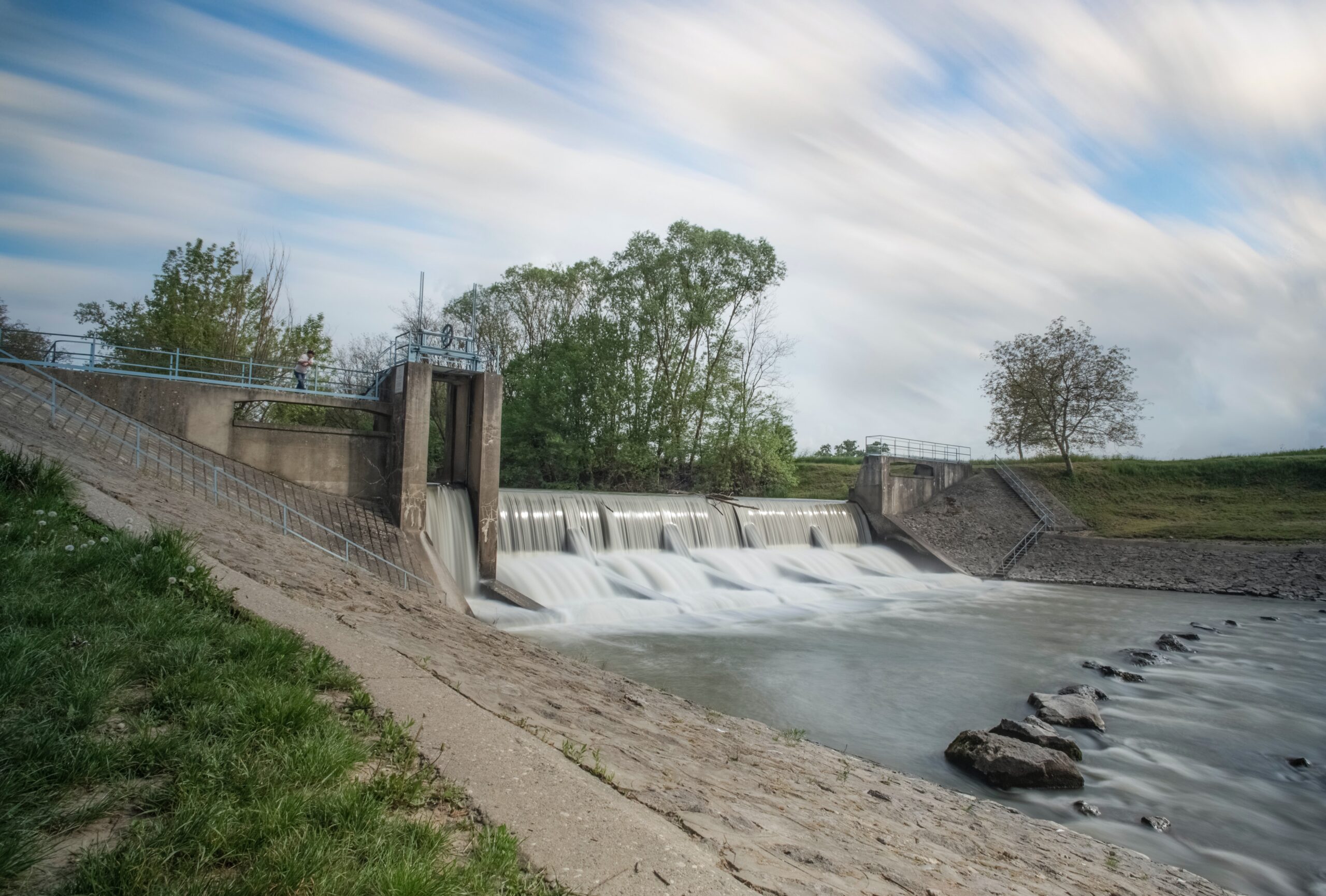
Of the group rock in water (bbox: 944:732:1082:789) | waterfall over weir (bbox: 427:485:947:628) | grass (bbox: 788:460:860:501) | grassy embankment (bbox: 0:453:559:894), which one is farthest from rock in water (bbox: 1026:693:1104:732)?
grass (bbox: 788:460:860:501)

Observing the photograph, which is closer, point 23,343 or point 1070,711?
point 1070,711

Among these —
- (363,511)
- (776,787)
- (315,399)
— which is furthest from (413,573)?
(776,787)

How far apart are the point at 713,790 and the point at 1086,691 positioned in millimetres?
9843

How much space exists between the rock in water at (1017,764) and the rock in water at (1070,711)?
1.98m

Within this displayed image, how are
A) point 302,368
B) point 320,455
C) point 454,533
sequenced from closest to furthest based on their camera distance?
point 320,455
point 454,533
point 302,368

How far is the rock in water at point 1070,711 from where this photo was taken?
1058 cm

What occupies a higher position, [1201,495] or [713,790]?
[1201,495]

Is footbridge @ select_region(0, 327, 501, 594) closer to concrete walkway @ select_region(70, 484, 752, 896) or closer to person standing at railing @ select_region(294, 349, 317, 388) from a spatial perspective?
person standing at railing @ select_region(294, 349, 317, 388)

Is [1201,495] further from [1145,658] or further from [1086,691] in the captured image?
[1086,691]

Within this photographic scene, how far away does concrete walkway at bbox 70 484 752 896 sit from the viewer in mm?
3066

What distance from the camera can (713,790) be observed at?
4949 millimetres

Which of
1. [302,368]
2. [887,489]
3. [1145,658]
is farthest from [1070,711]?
[887,489]

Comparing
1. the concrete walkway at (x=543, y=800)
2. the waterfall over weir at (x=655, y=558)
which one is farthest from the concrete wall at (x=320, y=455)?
the concrete walkway at (x=543, y=800)

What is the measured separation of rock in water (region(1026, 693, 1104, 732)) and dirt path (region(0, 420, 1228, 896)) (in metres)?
4.20
